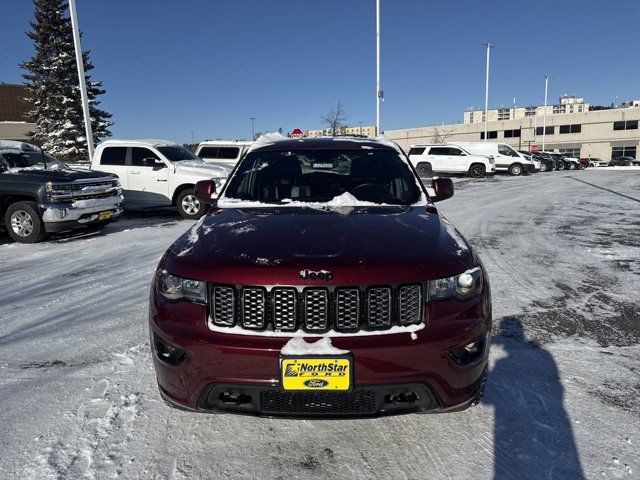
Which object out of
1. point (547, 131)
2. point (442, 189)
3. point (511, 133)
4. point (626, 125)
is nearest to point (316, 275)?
point (442, 189)

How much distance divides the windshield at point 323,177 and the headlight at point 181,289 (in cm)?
125

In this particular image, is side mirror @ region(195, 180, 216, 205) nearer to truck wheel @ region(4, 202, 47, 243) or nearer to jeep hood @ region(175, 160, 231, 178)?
truck wheel @ region(4, 202, 47, 243)

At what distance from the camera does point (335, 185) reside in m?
3.63

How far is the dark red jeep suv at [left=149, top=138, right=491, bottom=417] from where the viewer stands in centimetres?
209

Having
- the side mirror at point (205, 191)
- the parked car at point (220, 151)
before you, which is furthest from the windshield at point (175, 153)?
the side mirror at point (205, 191)

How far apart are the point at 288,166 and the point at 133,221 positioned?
8.22 metres

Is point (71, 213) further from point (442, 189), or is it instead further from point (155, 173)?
point (442, 189)

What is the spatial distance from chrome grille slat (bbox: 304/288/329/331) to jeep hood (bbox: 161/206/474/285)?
0.09 m

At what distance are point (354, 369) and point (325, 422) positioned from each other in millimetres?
783

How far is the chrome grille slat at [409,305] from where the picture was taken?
7.18 feet

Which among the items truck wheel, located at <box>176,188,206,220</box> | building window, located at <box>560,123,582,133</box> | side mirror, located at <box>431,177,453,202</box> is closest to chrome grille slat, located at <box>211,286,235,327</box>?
→ side mirror, located at <box>431,177,453,202</box>

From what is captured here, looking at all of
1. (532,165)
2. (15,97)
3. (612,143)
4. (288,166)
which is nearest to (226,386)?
(288,166)

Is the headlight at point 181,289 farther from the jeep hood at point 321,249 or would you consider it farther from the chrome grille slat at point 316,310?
the chrome grille slat at point 316,310

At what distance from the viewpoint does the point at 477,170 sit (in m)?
25.6
